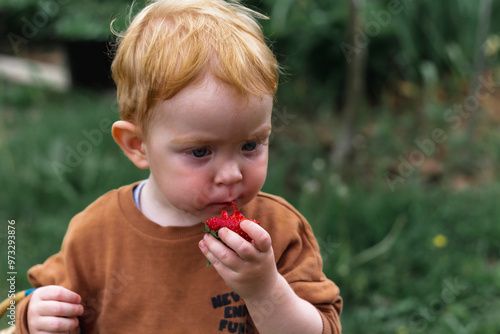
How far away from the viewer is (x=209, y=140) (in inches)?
48.4

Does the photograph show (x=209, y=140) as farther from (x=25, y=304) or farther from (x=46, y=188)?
(x=46, y=188)

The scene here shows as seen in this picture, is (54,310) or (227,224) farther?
(54,310)

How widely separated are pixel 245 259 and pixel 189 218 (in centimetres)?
34

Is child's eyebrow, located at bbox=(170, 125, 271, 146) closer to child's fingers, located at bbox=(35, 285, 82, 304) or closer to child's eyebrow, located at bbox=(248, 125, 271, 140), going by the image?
child's eyebrow, located at bbox=(248, 125, 271, 140)

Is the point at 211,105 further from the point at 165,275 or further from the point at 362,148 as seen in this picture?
the point at 362,148

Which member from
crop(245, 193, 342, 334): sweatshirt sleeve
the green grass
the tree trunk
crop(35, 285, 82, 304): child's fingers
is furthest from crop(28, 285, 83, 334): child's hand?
the tree trunk

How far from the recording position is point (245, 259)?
1.18 meters

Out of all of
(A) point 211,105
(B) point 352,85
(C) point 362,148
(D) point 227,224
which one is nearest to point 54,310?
(D) point 227,224

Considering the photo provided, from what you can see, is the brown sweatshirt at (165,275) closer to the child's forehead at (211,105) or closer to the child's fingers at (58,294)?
the child's fingers at (58,294)

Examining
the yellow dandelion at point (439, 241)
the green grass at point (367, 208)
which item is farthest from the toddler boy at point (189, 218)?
the yellow dandelion at point (439, 241)

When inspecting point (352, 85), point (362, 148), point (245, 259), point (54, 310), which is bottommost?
point (362, 148)

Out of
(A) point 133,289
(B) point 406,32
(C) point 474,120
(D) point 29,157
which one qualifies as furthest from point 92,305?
(B) point 406,32

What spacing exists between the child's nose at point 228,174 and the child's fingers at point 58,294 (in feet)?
1.64

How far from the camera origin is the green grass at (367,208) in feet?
8.32
